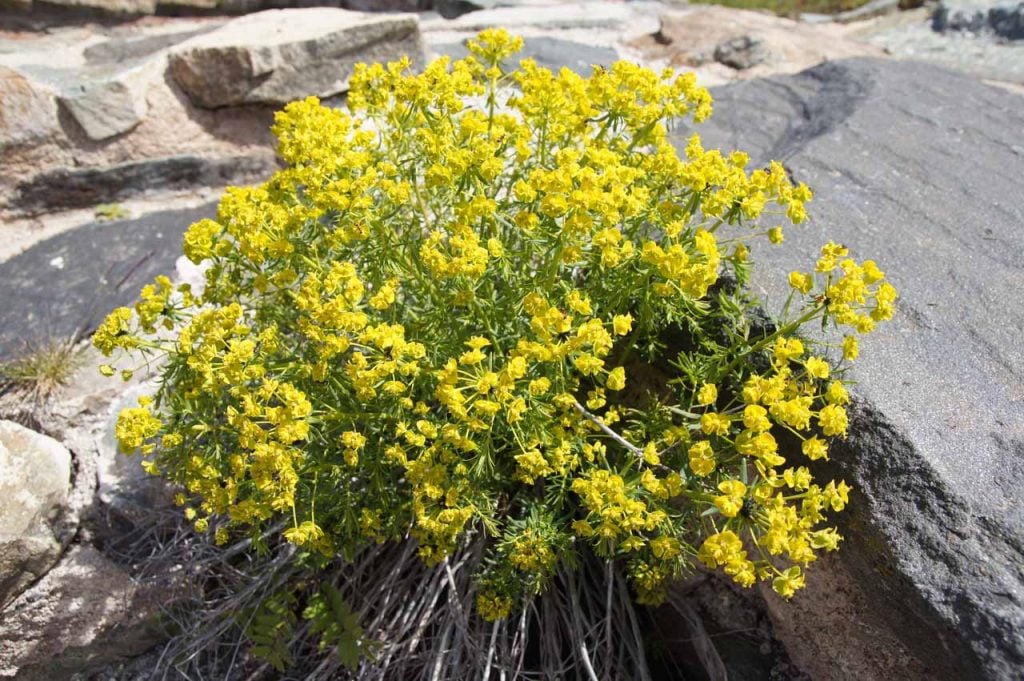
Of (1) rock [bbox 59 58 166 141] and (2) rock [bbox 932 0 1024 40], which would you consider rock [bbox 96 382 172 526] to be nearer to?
(1) rock [bbox 59 58 166 141]

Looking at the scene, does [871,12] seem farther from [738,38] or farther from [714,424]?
[714,424]

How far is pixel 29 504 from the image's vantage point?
2955mm

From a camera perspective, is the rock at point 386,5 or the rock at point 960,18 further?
the rock at point 386,5

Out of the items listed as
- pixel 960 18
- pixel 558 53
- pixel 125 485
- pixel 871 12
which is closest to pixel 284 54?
pixel 558 53

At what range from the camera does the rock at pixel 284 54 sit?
4051mm

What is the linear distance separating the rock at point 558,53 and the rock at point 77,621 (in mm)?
3414

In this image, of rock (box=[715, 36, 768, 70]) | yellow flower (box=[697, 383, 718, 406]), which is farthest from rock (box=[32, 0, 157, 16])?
yellow flower (box=[697, 383, 718, 406])

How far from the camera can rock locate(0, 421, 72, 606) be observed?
2.91 m

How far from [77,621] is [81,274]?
152 centimetres

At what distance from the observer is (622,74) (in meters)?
2.56

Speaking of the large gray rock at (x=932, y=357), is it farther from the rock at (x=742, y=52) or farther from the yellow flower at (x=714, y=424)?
the rock at (x=742, y=52)

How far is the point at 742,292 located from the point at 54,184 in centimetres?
325

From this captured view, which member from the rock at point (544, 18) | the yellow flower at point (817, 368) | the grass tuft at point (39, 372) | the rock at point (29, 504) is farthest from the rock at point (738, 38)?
the rock at point (29, 504)

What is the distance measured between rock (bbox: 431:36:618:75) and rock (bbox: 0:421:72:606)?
3165mm
